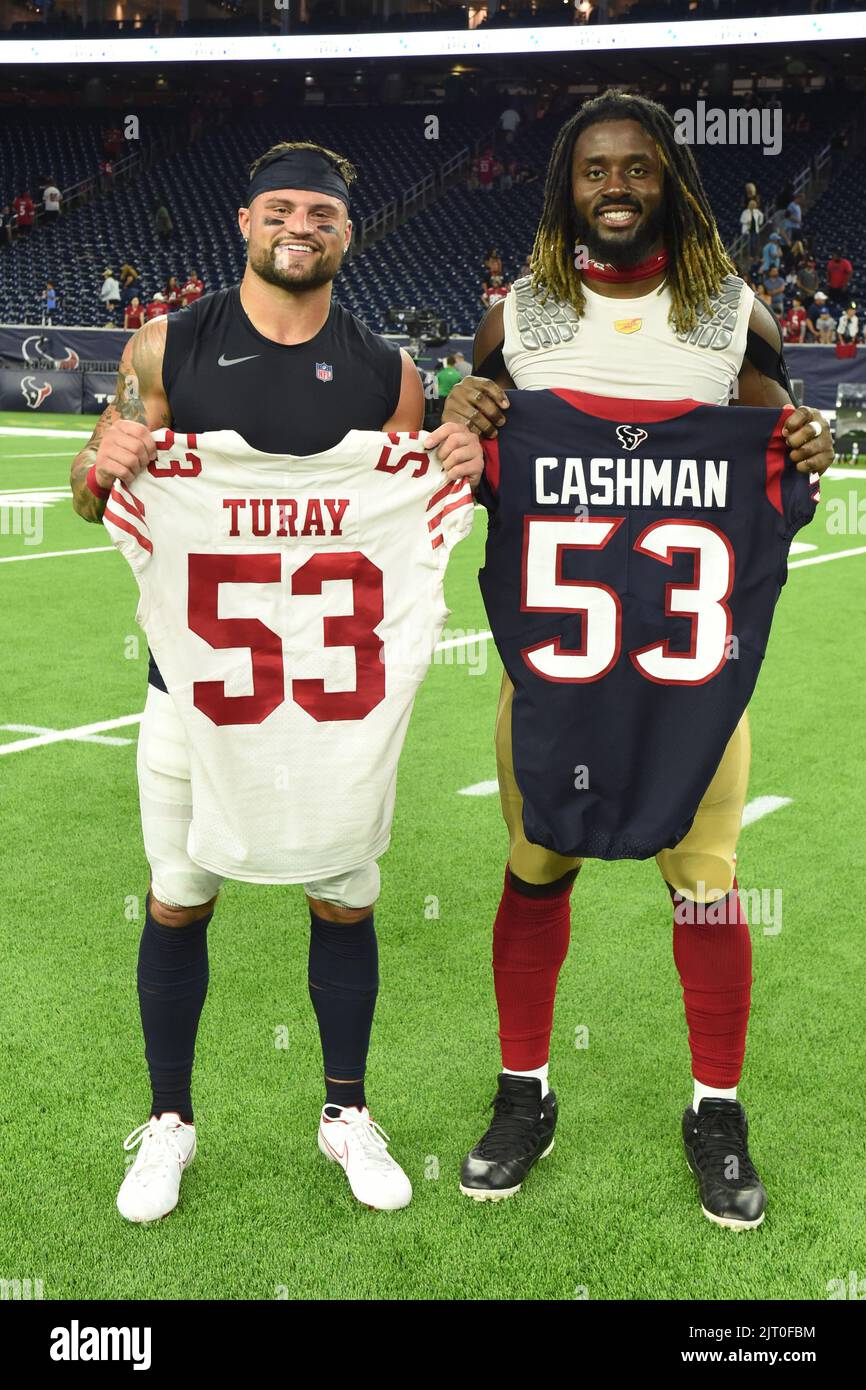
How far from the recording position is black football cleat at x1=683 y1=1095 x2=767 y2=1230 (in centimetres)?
262

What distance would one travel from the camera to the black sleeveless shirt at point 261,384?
2605 millimetres

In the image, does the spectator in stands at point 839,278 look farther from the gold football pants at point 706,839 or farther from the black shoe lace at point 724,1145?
the black shoe lace at point 724,1145

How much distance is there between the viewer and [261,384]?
2.62 meters

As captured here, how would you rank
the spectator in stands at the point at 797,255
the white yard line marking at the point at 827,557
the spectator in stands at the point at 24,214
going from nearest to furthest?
the white yard line marking at the point at 827,557
the spectator in stands at the point at 797,255
the spectator in stands at the point at 24,214

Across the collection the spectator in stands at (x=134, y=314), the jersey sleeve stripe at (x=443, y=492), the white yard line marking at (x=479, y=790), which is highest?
the jersey sleeve stripe at (x=443, y=492)

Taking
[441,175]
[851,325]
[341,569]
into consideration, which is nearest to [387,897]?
[341,569]

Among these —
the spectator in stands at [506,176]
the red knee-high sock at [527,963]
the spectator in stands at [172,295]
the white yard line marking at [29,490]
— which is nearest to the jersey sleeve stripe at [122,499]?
the red knee-high sock at [527,963]

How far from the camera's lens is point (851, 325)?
20.3m

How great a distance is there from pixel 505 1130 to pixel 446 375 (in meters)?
16.3

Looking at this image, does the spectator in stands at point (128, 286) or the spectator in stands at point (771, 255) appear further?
the spectator in stands at point (128, 286)

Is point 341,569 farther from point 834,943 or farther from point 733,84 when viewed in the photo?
point 733,84

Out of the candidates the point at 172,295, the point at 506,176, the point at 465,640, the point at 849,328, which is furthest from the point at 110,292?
the point at 465,640

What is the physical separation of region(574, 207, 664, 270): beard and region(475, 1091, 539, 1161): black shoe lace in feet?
5.65

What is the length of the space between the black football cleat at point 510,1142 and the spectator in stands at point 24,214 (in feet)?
110
